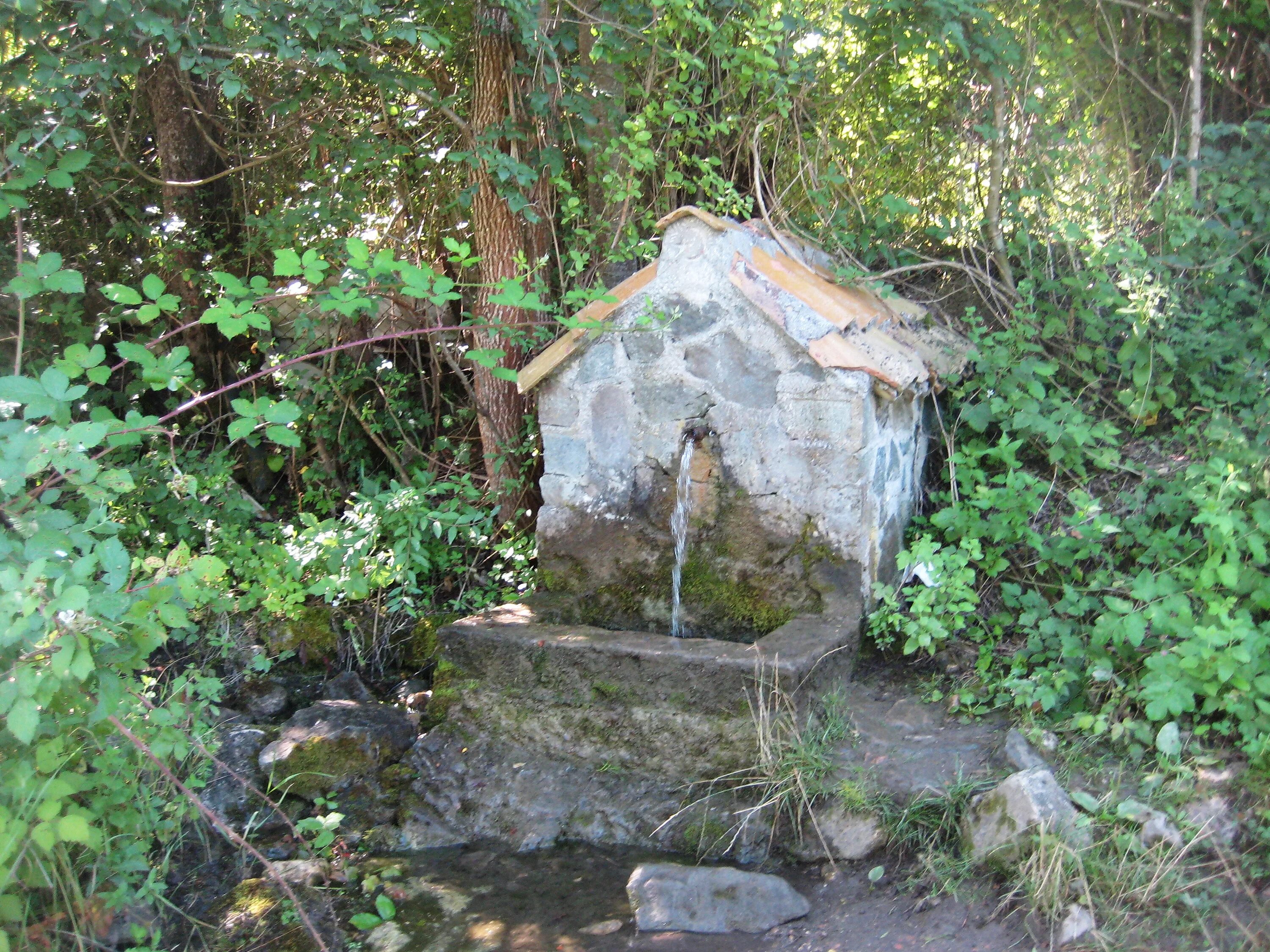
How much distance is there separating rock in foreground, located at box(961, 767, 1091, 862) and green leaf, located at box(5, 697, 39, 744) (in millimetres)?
2474

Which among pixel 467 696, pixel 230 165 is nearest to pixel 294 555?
pixel 467 696

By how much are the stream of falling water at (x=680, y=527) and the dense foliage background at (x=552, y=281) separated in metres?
0.74

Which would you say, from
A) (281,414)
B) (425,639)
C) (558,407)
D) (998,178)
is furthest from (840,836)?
(998,178)

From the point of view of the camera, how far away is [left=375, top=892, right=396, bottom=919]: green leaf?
305 centimetres

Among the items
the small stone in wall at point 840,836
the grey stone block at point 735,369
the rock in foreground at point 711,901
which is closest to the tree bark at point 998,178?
the grey stone block at point 735,369

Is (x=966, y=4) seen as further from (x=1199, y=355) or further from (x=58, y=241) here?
(x=58, y=241)

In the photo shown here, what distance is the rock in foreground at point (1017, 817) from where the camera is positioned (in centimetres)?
282

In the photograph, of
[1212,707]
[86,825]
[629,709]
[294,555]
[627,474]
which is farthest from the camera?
[294,555]

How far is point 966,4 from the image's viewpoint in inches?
166

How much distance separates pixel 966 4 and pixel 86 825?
4263mm

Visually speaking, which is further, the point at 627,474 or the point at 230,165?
the point at 230,165

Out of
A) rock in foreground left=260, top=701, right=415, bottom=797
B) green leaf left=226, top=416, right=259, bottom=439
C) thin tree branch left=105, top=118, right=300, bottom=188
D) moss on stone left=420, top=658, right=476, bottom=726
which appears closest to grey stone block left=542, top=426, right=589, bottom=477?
moss on stone left=420, top=658, right=476, bottom=726

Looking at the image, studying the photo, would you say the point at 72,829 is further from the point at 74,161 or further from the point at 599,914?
the point at 74,161

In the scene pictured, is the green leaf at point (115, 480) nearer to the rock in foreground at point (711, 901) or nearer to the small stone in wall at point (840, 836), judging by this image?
the rock in foreground at point (711, 901)
